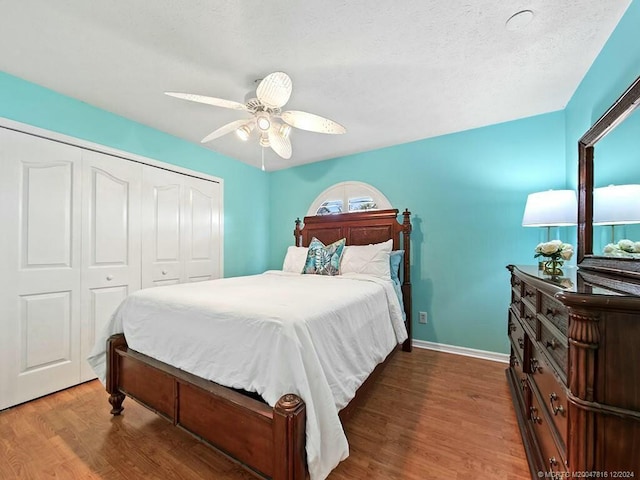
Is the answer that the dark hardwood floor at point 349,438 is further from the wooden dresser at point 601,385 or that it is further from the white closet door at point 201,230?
the white closet door at point 201,230

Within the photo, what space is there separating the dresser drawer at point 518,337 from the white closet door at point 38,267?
336 cm

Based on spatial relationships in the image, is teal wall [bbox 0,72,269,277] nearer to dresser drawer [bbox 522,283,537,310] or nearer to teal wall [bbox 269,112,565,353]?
teal wall [bbox 269,112,565,353]

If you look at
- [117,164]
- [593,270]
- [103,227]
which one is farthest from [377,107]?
[103,227]

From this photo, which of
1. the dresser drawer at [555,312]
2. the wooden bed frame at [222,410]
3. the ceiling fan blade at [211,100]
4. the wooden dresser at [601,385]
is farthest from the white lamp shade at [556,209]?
the ceiling fan blade at [211,100]

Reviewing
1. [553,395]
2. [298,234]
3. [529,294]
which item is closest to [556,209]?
[529,294]

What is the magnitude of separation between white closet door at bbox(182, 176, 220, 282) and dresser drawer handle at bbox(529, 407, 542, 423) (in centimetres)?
320

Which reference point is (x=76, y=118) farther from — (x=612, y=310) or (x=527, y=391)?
(x=527, y=391)

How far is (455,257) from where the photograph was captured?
2895 mm

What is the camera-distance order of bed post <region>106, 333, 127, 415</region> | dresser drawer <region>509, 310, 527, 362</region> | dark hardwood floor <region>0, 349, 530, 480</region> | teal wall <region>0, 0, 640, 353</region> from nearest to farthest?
dark hardwood floor <region>0, 349, 530, 480</region>, dresser drawer <region>509, 310, 527, 362</region>, bed post <region>106, 333, 127, 415</region>, teal wall <region>0, 0, 640, 353</region>

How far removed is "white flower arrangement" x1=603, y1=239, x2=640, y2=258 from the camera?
118cm

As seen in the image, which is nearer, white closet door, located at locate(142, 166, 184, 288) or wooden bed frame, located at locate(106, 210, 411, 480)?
wooden bed frame, located at locate(106, 210, 411, 480)

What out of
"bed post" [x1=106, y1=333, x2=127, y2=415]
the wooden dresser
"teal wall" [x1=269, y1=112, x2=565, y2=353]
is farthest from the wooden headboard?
"bed post" [x1=106, y1=333, x2=127, y2=415]

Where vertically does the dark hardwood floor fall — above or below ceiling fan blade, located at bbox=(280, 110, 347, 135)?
below

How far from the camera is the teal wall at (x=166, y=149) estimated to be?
2061mm
